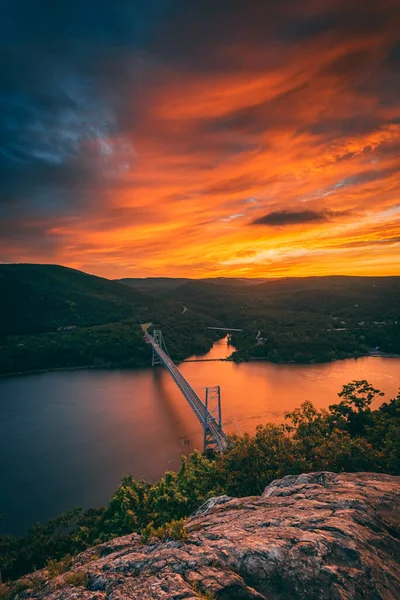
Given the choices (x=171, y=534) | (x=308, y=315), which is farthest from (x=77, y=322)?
(x=171, y=534)

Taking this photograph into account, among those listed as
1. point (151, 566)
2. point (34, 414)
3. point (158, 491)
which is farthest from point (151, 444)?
point (151, 566)

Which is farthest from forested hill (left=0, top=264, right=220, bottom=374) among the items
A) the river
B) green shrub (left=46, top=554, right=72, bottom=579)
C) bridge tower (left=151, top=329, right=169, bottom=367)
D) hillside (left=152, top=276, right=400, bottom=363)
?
green shrub (left=46, top=554, right=72, bottom=579)

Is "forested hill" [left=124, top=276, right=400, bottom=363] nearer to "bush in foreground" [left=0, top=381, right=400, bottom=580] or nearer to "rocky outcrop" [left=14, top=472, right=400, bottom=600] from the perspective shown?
"bush in foreground" [left=0, top=381, right=400, bottom=580]

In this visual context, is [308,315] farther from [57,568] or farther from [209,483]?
[57,568]

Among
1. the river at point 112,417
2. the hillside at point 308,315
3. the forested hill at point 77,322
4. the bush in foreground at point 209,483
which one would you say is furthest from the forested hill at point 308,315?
the bush in foreground at point 209,483

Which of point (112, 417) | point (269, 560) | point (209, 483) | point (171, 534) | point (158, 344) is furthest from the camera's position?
point (158, 344)

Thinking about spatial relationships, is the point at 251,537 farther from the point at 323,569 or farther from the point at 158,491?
the point at 158,491
